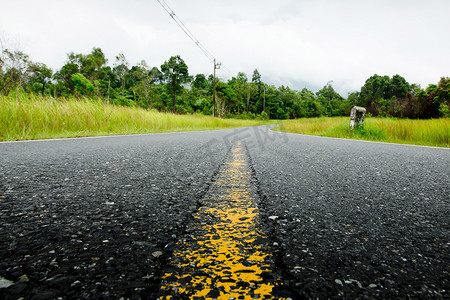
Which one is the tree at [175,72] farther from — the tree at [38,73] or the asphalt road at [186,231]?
the asphalt road at [186,231]

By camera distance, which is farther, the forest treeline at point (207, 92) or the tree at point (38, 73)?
the forest treeline at point (207, 92)

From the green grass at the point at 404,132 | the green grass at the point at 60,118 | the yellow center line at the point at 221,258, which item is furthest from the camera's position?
the green grass at the point at 404,132

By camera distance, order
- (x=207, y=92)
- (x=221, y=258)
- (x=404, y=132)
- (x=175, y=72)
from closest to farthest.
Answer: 1. (x=221, y=258)
2. (x=404, y=132)
3. (x=175, y=72)
4. (x=207, y=92)

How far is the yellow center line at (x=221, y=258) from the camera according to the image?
0.68 m

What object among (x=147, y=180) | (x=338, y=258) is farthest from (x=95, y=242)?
(x=147, y=180)

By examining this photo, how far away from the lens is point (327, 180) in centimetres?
222

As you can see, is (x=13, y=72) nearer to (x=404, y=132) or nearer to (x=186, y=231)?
(x=186, y=231)

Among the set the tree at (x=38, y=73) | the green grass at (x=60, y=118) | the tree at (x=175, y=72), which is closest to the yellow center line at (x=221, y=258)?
the green grass at (x=60, y=118)

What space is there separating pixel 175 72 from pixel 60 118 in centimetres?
3955

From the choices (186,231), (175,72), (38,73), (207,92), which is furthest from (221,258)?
(207,92)

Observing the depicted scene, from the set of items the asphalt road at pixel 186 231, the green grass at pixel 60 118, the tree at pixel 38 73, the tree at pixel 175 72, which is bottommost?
the asphalt road at pixel 186 231

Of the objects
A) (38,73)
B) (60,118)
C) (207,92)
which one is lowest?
(60,118)

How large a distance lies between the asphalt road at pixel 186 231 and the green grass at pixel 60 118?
4.50m

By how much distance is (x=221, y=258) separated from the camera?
0.86 metres
